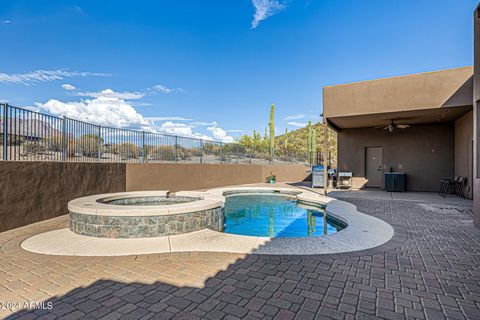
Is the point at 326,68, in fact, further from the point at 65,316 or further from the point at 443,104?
the point at 65,316

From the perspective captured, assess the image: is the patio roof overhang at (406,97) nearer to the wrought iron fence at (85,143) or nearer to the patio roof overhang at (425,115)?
the patio roof overhang at (425,115)

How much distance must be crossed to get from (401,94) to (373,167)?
16.5ft

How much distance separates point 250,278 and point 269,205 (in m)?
6.12

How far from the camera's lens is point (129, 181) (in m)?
8.73

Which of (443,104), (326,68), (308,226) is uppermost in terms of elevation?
(326,68)

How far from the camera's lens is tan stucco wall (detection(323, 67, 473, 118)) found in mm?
7355

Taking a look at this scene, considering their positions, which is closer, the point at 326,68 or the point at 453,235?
the point at 453,235

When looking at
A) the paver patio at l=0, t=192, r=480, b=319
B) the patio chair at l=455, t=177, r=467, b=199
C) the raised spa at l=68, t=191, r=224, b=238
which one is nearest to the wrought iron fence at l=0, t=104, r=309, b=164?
the raised spa at l=68, t=191, r=224, b=238

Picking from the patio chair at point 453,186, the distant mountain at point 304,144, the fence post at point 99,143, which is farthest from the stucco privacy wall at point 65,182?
the distant mountain at point 304,144

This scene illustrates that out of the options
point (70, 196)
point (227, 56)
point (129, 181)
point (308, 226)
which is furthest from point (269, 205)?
point (227, 56)

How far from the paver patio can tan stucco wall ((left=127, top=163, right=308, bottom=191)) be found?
522 centimetres

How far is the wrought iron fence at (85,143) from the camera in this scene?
5191 millimetres

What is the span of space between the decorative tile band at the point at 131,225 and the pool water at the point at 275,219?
1.46 metres

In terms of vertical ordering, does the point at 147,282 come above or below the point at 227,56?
below
